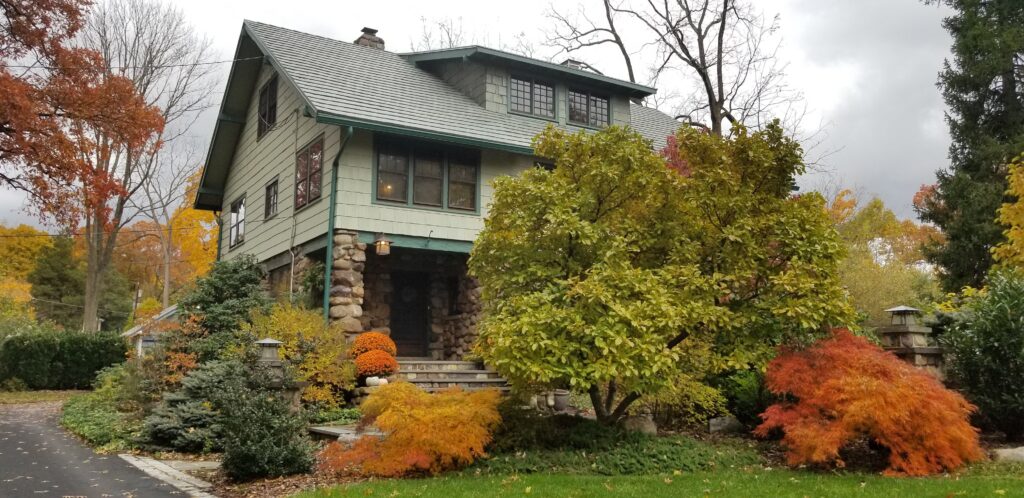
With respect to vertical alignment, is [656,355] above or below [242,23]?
below

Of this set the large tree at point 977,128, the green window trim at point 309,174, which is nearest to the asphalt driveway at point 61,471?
the green window trim at point 309,174

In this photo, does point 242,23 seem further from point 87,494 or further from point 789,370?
point 789,370

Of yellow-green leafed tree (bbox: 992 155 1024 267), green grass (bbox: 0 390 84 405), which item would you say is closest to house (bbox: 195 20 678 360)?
green grass (bbox: 0 390 84 405)

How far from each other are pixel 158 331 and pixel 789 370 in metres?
11.9

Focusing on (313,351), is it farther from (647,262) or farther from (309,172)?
(647,262)

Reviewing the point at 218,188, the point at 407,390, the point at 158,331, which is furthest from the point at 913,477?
the point at 218,188

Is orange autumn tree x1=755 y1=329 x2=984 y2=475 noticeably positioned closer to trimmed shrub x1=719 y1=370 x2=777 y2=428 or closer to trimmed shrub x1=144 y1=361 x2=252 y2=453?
trimmed shrub x1=719 y1=370 x2=777 y2=428

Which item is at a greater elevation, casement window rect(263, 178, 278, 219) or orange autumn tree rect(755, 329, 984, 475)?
casement window rect(263, 178, 278, 219)

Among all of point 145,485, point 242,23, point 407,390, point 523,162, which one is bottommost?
point 145,485

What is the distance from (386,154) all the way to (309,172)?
6.44 feet

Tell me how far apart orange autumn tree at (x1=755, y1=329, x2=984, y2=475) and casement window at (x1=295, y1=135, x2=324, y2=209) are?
10649mm

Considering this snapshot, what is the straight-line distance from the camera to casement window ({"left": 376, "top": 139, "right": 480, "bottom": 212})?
1507cm

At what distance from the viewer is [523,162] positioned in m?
16.6

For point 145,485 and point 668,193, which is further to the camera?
point 668,193
